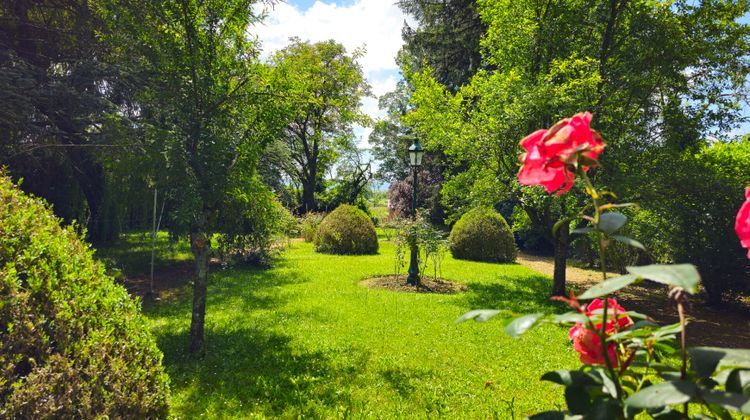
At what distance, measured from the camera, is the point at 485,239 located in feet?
50.5

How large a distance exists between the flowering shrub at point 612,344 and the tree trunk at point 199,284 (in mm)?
4864

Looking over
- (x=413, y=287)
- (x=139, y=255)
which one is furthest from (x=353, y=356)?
(x=139, y=255)

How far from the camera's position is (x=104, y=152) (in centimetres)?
868

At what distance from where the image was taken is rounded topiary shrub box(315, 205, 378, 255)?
15883mm

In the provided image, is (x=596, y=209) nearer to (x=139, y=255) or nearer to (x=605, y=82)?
(x=605, y=82)

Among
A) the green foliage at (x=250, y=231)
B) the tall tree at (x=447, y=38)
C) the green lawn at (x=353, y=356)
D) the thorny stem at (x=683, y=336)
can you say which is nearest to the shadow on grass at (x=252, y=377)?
the green lawn at (x=353, y=356)

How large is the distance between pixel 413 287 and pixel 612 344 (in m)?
9.21

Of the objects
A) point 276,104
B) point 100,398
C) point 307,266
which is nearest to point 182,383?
point 100,398

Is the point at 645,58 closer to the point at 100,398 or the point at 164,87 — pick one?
the point at 164,87

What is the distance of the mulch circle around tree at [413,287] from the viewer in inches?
391

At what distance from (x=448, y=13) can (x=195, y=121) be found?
1802 centimetres

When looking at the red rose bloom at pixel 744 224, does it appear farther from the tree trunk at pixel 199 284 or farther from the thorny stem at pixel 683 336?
the tree trunk at pixel 199 284

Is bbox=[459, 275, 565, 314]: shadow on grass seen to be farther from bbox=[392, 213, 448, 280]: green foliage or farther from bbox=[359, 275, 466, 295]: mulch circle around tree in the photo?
bbox=[392, 213, 448, 280]: green foliage

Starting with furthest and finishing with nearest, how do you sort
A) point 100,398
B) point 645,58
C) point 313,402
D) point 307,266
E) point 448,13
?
1. point 448,13
2. point 307,266
3. point 645,58
4. point 313,402
5. point 100,398
